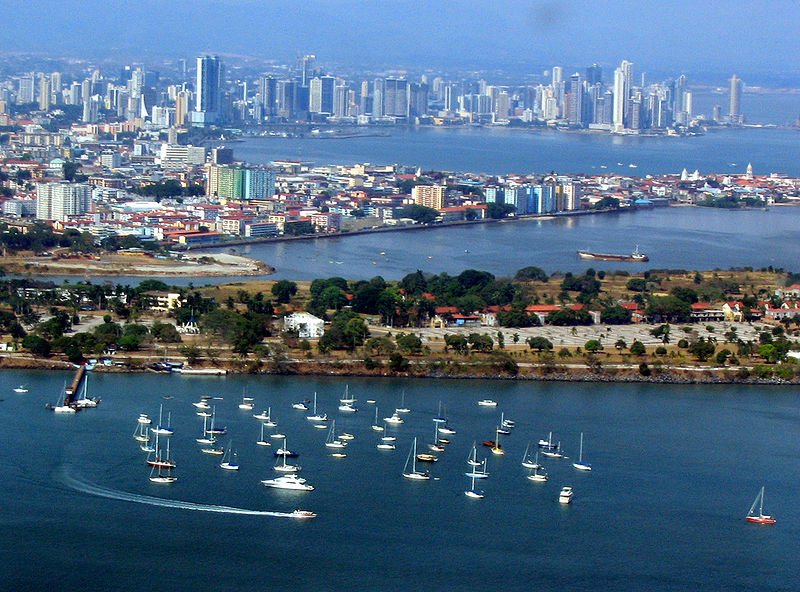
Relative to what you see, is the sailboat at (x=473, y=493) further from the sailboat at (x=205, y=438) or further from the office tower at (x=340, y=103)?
the office tower at (x=340, y=103)

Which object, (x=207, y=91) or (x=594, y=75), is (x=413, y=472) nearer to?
(x=207, y=91)

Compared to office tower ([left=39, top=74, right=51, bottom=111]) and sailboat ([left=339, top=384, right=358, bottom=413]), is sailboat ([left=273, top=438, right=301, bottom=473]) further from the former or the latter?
office tower ([left=39, top=74, right=51, bottom=111])

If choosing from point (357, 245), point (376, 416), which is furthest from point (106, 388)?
point (357, 245)

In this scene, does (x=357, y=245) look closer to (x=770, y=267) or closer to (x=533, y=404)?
(x=770, y=267)

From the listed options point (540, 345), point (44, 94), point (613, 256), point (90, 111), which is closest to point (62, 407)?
point (540, 345)

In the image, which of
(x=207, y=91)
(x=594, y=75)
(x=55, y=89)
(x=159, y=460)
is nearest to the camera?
(x=159, y=460)

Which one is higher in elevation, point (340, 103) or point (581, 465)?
point (340, 103)
